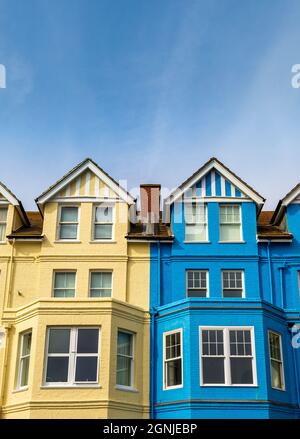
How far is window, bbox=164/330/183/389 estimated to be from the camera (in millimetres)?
24031

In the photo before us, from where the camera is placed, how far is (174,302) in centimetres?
2514

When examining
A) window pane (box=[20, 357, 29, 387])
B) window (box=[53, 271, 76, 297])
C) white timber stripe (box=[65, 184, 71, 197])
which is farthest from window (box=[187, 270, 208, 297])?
window pane (box=[20, 357, 29, 387])

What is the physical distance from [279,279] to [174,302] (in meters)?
5.24

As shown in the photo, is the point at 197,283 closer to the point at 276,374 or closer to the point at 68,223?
the point at 276,374

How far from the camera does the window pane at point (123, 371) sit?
24.1 metres

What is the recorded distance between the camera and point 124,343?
24.8 metres

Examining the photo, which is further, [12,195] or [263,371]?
[12,195]

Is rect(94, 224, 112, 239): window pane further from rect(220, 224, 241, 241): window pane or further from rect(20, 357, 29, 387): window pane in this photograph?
rect(20, 357, 29, 387): window pane

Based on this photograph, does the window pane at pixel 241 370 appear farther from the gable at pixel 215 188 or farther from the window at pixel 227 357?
the gable at pixel 215 188

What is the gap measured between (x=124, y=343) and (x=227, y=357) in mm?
4456

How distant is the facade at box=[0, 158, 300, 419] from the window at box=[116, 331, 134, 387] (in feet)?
0.14

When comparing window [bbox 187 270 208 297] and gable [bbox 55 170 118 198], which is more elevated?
gable [bbox 55 170 118 198]

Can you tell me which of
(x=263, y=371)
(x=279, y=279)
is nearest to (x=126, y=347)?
(x=263, y=371)
